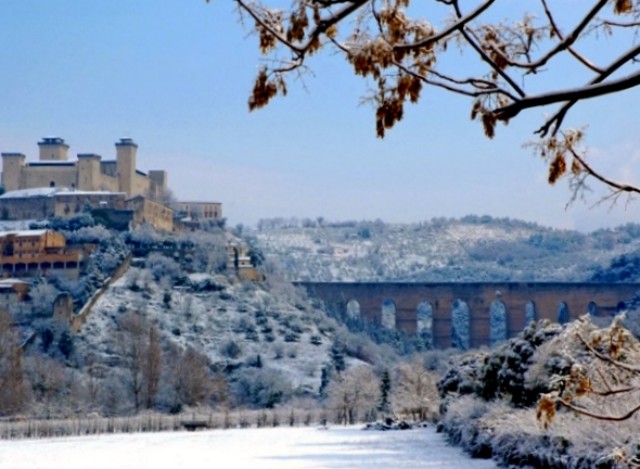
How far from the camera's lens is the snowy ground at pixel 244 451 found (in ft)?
58.7

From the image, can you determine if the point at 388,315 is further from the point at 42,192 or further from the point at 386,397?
the point at 386,397

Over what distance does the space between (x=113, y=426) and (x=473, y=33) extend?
1047 inches

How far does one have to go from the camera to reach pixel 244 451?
68.8ft

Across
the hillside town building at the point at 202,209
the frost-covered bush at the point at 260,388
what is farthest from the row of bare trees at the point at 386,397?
the hillside town building at the point at 202,209

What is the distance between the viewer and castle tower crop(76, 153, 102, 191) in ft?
245

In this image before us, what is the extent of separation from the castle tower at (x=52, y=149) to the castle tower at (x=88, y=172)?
4.36m

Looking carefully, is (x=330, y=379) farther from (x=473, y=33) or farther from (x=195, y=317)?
(x=473, y=33)

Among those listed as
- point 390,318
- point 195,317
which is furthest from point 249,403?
point 390,318

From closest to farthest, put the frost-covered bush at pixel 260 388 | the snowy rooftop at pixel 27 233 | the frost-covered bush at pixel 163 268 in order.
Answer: the frost-covered bush at pixel 260 388 → the frost-covered bush at pixel 163 268 → the snowy rooftop at pixel 27 233

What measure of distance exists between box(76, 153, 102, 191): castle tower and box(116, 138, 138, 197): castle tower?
2.46m

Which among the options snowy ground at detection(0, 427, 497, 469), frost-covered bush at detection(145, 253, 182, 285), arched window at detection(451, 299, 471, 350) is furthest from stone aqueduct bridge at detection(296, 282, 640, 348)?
snowy ground at detection(0, 427, 497, 469)

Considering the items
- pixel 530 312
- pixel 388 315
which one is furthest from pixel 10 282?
pixel 388 315

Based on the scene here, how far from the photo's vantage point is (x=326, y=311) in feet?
226

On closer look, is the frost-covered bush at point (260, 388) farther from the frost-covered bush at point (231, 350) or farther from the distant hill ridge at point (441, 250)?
the distant hill ridge at point (441, 250)
